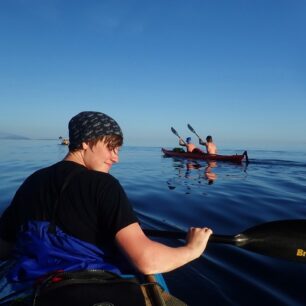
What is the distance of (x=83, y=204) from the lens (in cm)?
240

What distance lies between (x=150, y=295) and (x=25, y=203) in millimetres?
1244

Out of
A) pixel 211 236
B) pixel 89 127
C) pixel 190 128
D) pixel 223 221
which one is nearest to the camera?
pixel 89 127

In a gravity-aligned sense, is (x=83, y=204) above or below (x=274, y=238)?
above

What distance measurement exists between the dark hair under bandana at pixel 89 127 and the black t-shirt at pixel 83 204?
324mm

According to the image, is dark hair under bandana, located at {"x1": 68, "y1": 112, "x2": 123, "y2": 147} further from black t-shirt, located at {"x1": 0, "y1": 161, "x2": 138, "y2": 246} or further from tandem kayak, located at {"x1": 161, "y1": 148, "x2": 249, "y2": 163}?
tandem kayak, located at {"x1": 161, "y1": 148, "x2": 249, "y2": 163}

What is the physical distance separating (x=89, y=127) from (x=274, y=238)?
279 cm

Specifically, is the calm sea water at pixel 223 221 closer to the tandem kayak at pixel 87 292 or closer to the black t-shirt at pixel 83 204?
the tandem kayak at pixel 87 292

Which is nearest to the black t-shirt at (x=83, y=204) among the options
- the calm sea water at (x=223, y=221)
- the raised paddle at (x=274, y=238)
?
the raised paddle at (x=274, y=238)

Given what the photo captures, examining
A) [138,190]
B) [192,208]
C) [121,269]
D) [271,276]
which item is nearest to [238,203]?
[192,208]

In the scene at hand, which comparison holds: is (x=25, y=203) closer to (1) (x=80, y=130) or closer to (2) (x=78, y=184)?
(2) (x=78, y=184)

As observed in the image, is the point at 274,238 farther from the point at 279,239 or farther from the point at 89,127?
the point at 89,127

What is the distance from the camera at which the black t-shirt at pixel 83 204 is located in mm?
2389

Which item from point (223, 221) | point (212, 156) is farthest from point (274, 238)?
point (212, 156)

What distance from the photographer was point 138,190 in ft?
41.8
